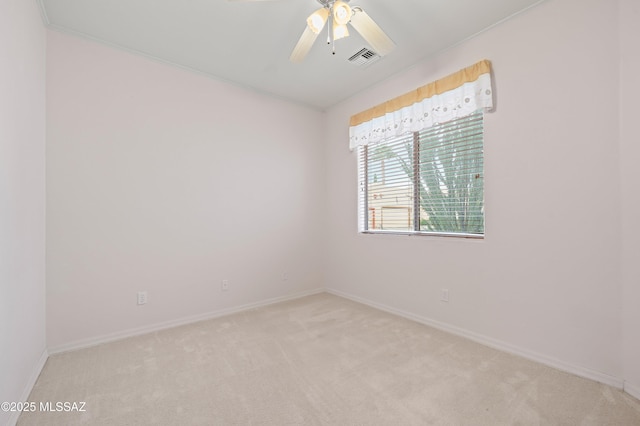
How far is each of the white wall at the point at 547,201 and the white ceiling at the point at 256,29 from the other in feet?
0.95

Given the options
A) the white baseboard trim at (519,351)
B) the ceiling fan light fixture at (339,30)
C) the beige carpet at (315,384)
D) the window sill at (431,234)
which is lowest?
the beige carpet at (315,384)

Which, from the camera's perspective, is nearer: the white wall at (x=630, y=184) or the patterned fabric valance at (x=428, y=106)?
the white wall at (x=630, y=184)

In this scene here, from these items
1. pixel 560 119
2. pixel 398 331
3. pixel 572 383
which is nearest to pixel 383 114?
pixel 560 119

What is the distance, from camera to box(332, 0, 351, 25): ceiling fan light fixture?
165 cm

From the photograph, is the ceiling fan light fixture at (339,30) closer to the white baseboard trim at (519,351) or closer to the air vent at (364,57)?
the air vent at (364,57)

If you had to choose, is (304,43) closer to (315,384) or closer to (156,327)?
(315,384)

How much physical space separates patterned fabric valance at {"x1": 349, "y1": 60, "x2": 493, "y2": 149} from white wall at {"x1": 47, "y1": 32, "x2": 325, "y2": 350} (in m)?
0.99

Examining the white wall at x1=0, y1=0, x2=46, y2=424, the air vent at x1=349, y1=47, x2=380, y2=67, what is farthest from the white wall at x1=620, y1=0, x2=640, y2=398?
the white wall at x1=0, y1=0, x2=46, y2=424

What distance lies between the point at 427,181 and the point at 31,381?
3.37 metres

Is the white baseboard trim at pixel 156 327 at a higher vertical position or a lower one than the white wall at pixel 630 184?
lower

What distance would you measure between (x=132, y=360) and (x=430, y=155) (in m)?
3.08

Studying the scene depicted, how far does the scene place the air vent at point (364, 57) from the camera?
101 inches

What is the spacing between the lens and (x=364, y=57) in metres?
2.64

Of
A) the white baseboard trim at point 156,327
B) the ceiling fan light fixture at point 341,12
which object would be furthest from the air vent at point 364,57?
the white baseboard trim at point 156,327
